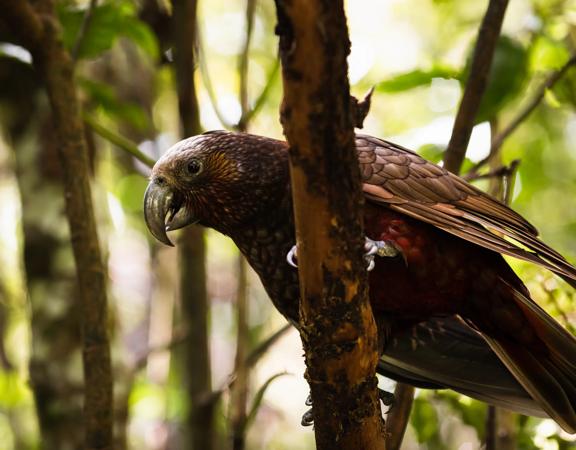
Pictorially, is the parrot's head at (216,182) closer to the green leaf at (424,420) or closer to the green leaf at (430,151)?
the green leaf at (430,151)

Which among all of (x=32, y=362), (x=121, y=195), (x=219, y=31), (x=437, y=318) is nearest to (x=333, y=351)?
(x=437, y=318)

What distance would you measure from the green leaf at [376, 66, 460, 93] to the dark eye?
0.69 metres

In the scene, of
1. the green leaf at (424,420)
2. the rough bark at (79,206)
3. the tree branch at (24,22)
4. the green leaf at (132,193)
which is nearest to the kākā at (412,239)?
the green leaf at (424,420)

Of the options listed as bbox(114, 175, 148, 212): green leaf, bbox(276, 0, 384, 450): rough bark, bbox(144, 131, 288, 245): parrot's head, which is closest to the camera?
bbox(276, 0, 384, 450): rough bark

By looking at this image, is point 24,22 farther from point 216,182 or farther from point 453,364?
point 453,364

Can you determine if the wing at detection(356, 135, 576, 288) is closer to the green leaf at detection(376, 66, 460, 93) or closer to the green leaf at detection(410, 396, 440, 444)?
the green leaf at detection(376, 66, 460, 93)

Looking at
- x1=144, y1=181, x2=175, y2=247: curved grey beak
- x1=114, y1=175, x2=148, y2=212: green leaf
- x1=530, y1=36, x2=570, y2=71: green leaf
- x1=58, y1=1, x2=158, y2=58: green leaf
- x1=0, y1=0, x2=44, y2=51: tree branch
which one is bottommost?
x1=144, y1=181, x2=175, y2=247: curved grey beak

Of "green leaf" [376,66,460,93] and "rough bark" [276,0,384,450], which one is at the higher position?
"green leaf" [376,66,460,93]

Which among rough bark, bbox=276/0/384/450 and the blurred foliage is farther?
the blurred foliage

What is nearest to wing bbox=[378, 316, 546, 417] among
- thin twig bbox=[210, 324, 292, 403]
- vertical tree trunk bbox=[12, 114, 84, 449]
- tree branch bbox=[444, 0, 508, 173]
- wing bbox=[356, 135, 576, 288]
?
thin twig bbox=[210, 324, 292, 403]

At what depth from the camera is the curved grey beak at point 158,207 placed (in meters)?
2.52

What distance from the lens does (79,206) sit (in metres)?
2.49

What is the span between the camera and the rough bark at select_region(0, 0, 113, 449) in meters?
2.42

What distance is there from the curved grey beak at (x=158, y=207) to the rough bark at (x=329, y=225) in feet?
3.02
